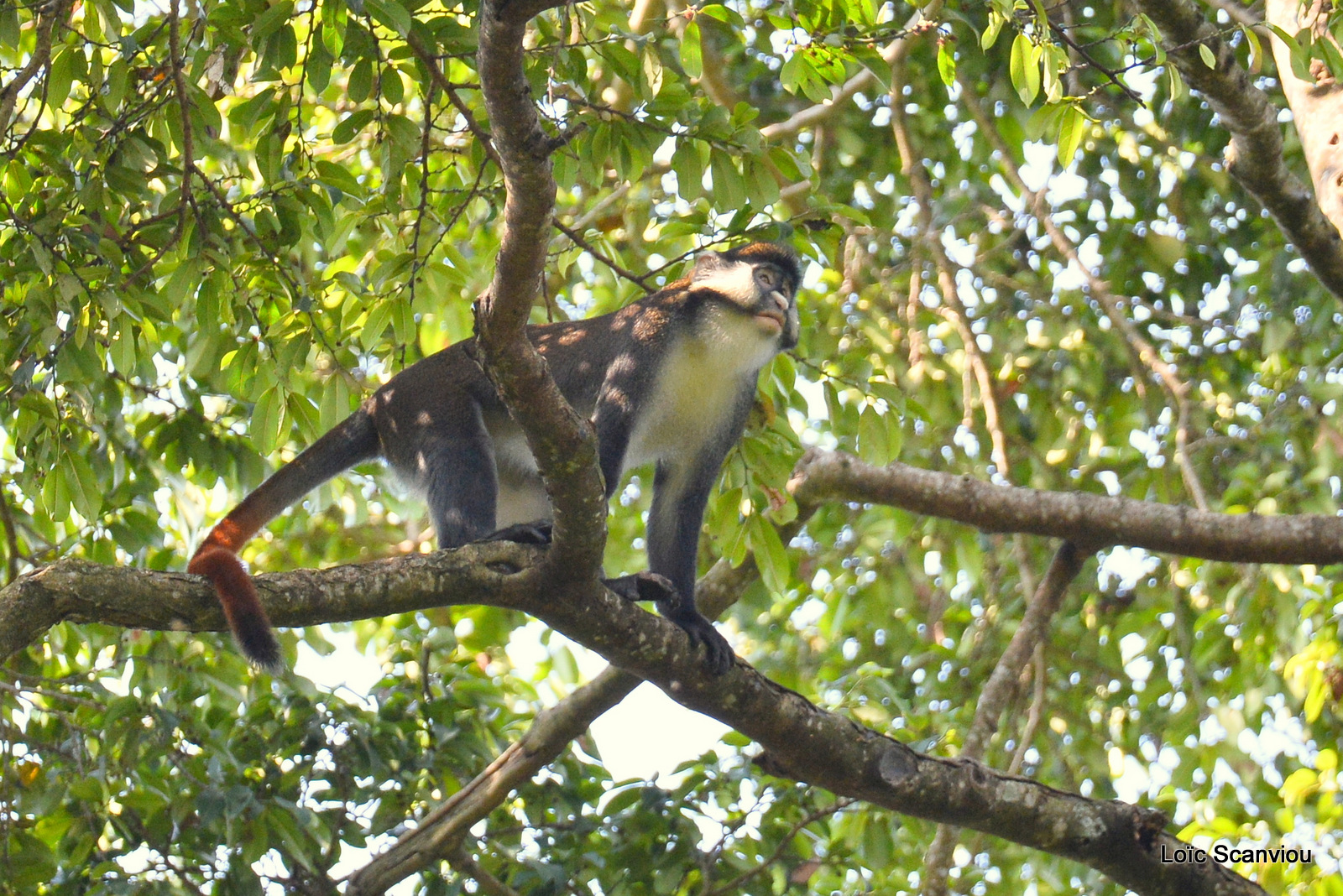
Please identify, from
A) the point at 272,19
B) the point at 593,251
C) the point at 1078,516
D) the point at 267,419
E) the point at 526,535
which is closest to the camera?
the point at 272,19

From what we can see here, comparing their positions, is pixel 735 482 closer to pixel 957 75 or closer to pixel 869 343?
pixel 869 343

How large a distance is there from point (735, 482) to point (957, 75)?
2.51 m

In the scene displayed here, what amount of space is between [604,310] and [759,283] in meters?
2.21

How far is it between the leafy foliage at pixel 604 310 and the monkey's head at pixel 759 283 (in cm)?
17

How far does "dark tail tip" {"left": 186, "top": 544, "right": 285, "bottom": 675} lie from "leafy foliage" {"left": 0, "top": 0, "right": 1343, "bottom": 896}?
943 mm

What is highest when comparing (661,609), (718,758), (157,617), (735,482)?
(735,482)

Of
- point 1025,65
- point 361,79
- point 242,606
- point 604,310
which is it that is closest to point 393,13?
point 361,79

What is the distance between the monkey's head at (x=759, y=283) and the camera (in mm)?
4180

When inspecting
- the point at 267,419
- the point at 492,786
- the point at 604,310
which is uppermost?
the point at 604,310

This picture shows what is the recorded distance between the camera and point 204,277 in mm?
3416

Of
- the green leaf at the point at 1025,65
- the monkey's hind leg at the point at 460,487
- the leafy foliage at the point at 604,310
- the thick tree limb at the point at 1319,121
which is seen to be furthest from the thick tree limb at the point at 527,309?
the thick tree limb at the point at 1319,121

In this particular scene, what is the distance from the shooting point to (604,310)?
640 centimetres

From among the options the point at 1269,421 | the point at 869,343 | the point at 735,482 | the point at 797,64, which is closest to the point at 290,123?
the point at 797,64

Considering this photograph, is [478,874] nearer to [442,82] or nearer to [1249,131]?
[442,82]
